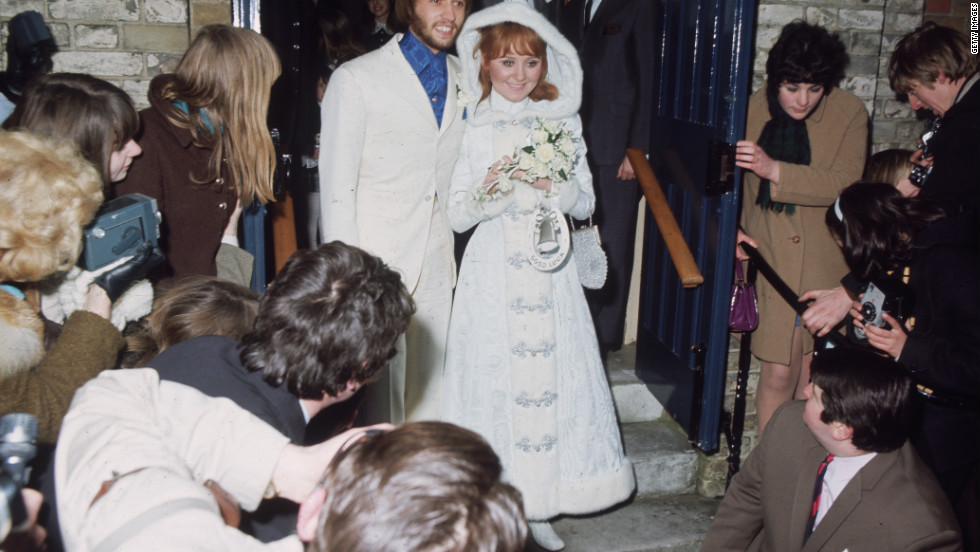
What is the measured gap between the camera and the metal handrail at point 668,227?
3.05 metres

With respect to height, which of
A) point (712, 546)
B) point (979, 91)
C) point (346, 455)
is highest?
point (979, 91)

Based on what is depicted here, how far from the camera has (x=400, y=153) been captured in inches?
119

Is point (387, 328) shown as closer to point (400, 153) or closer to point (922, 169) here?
point (400, 153)

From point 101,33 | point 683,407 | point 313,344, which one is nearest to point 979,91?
point 683,407

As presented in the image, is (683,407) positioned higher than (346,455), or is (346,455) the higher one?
(346,455)

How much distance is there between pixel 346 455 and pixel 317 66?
4.04 metres

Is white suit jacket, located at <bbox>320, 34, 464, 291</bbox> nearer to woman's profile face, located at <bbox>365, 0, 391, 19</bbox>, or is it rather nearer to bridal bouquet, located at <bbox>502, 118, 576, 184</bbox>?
bridal bouquet, located at <bbox>502, 118, 576, 184</bbox>

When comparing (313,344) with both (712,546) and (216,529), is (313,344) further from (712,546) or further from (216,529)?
(712,546)

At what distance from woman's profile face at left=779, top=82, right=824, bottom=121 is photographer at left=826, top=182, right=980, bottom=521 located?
0.55 meters

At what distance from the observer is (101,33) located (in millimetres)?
3129

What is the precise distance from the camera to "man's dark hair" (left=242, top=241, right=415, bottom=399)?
67.8 inches

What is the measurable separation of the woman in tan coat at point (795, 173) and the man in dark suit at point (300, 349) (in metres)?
2.04

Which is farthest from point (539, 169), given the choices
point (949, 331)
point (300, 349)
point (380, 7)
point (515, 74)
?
point (380, 7)

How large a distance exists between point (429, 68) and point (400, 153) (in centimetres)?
37
